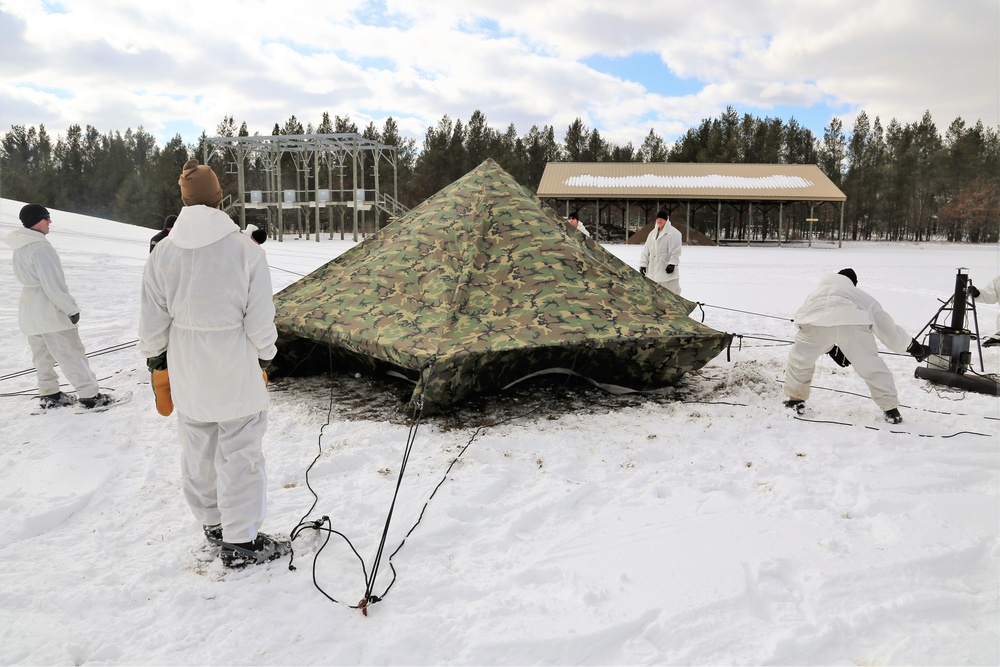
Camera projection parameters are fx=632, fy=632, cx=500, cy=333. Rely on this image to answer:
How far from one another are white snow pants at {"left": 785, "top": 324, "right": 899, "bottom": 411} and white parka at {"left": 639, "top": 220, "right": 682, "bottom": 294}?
3920 mm

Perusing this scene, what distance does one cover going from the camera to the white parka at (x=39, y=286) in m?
4.55

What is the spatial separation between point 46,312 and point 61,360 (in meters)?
0.37

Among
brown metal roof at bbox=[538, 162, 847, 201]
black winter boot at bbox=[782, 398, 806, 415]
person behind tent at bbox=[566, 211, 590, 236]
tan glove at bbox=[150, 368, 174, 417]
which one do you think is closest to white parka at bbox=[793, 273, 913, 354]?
black winter boot at bbox=[782, 398, 806, 415]

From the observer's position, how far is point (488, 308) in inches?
183

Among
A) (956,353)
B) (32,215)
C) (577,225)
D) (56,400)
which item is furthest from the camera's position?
(577,225)

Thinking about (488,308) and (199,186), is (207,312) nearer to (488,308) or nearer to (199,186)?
(199,186)

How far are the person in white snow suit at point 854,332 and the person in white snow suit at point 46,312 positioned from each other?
5.29 m

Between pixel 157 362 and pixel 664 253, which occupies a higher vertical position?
pixel 664 253

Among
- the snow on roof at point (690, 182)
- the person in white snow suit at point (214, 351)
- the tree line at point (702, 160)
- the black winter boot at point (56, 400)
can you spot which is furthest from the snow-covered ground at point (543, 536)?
the tree line at point (702, 160)

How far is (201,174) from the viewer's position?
268 centimetres

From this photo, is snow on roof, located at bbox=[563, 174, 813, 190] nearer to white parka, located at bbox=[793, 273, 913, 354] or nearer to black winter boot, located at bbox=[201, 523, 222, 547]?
white parka, located at bbox=[793, 273, 913, 354]

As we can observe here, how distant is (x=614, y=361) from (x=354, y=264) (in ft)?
7.93

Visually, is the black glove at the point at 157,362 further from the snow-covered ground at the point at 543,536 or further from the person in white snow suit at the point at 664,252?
the person in white snow suit at the point at 664,252

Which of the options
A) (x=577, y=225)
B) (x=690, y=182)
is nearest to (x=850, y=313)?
(x=577, y=225)
